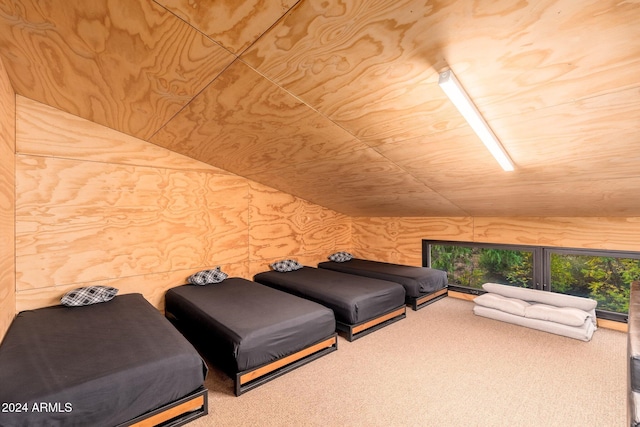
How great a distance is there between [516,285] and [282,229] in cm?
358

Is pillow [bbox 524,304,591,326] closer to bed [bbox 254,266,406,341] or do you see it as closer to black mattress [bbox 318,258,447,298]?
black mattress [bbox 318,258,447,298]

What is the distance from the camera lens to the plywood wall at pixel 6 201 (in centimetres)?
219

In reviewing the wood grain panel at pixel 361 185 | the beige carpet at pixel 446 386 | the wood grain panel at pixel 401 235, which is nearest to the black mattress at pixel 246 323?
the beige carpet at pixel 446 386

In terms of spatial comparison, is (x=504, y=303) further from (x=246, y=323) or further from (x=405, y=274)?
(x=246, y=323)

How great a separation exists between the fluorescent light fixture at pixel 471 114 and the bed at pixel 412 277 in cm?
209

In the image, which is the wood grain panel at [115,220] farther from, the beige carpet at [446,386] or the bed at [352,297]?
the beige carpet at [446,386]

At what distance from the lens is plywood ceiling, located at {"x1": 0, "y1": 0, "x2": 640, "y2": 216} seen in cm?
135

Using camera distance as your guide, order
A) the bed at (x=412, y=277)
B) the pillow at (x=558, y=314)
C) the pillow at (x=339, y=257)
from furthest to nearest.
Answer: the pillow at (x=339, y=257), the bed at (x=412, y=277), the pillow at (x=558, y=314)

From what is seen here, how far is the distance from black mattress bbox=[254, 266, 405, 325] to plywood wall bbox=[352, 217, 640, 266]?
1466mm

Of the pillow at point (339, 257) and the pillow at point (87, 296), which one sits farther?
the pillow at point (339, 257)

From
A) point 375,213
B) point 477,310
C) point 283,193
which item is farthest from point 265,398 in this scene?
point 375,213

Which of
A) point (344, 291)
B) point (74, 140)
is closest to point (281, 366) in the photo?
point (344, 291)

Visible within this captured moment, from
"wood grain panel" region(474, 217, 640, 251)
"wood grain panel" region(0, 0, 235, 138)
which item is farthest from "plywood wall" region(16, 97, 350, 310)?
"wood grain panel" region(474, 217, 640, 251)

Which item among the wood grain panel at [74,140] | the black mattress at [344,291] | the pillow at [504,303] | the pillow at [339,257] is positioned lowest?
the pillow at [504,303]
